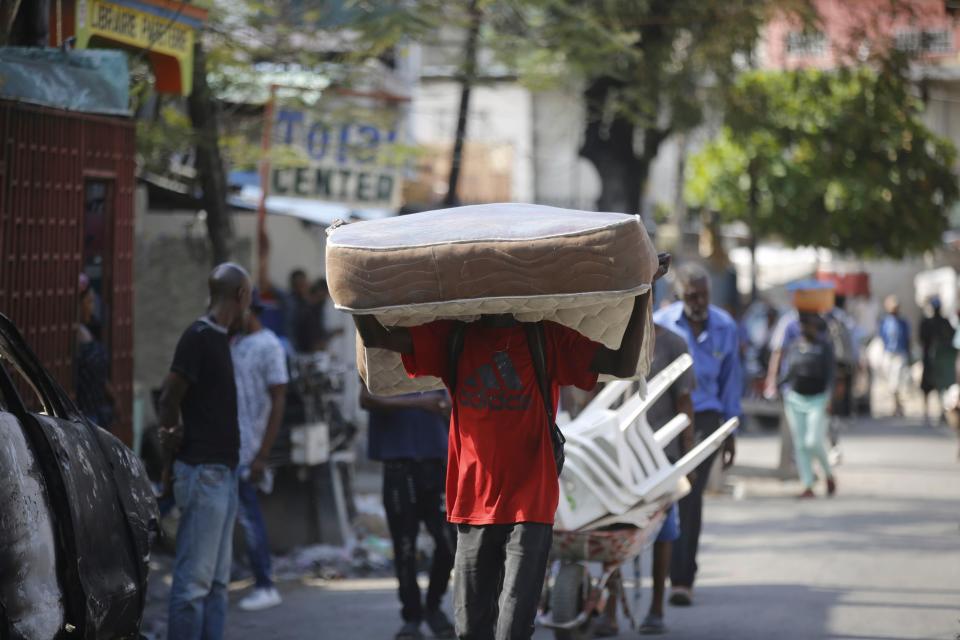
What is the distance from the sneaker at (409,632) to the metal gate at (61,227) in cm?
223

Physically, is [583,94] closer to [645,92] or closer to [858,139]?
[645,92]

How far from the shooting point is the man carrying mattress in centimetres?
527

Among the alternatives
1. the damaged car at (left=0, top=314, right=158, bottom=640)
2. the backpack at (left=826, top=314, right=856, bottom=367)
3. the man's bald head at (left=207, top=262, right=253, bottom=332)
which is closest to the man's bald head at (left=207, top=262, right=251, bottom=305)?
the man's bald head at (left=207, top=262, right=253, bottom=332)

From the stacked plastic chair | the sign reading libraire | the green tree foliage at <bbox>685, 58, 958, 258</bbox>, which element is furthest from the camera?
the green tree foliage at <bbox>685, 58, 958, 258</bbox>

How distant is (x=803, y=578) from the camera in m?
9.48

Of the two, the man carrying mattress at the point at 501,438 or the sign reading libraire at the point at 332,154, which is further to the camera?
the sign reading libraire at the point at 332,154

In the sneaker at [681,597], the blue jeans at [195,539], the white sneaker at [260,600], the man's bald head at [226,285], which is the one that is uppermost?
the man's bald head at [226,285]

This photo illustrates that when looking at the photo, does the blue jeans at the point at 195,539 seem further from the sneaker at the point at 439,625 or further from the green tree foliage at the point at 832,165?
the green tree foliage at the point at 832,165

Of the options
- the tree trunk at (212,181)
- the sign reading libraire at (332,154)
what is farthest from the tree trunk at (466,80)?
the tree trunk at (212,181)

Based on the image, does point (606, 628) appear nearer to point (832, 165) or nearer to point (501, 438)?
point (501, 438)

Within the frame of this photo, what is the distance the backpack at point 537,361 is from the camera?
5.38 meters

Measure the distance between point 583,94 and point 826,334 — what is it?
19.3 feet

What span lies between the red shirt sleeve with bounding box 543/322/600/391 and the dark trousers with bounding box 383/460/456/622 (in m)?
2.50

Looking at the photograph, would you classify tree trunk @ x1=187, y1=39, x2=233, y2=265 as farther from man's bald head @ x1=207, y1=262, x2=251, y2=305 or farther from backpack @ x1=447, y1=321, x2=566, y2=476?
backpack @ x1=447, y1=321, x2=566, y2=476
